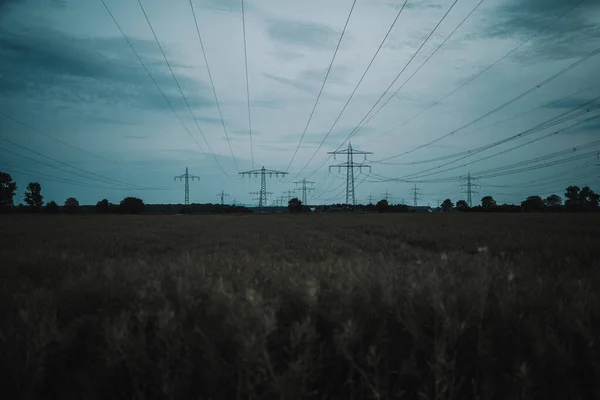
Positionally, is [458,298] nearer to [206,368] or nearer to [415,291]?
[415,291]

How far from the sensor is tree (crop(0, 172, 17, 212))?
109250 mm

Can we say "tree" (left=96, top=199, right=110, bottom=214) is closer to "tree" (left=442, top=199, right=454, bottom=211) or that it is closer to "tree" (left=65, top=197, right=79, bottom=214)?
"tree" (left=65, top=197, right=79, bottom=214)

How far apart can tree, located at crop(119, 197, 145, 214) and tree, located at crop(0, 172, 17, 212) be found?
32.1 metres

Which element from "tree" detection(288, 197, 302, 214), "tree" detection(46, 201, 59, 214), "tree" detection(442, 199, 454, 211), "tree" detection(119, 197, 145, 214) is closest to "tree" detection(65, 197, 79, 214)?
"tree" detection(46, 201, 59, 214)

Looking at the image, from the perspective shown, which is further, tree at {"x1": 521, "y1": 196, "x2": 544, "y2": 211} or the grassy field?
tree at {"x1": 521, "y1": 196, "x2": 544, "y2": 211}

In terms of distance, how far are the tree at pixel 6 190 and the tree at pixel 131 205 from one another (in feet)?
105

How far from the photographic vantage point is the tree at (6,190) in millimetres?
109250

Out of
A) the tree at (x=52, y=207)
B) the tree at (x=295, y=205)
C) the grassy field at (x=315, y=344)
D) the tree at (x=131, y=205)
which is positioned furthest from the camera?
the tree at (x=295, y=205)

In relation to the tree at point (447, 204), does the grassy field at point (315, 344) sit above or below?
below

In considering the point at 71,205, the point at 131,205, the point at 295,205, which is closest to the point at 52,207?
the point at 71,205

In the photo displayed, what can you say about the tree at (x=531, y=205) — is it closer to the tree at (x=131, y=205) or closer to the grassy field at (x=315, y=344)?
the grassy field at (x=315, y=344)

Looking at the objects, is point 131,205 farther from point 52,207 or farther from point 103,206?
point 52,207

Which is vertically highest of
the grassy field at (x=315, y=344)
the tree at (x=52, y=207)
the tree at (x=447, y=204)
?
the tree at (x=447, y=204)

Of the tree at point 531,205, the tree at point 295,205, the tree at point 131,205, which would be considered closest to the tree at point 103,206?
the tree at point 131,205
